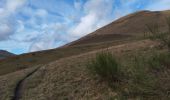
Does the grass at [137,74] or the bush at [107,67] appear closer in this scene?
the grass at [137,74]

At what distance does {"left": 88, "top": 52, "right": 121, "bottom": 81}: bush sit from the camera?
1341 centimetres

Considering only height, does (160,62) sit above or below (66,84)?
above

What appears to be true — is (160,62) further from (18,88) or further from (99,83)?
(18,88)

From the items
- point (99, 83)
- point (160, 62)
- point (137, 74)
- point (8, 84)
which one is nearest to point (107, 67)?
point (99, 83)

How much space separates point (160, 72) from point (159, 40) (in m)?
2.89

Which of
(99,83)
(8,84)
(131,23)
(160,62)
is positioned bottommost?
(99,83)

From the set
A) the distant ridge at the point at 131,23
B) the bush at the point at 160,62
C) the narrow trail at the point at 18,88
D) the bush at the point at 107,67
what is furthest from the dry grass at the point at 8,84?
the distant ridge at the point at 131,23

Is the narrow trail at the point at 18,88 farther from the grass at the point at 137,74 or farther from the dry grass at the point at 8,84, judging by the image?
the grass at the point at 137,74

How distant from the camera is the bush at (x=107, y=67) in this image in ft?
44.0

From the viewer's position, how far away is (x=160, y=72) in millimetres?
13492

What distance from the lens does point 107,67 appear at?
530 inches

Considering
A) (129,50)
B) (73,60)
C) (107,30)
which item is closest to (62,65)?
(73,60)

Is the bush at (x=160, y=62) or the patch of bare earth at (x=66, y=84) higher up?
Result: the bush at (x=160, y=62)

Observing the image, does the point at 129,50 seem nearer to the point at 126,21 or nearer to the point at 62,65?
the point at 62,65
